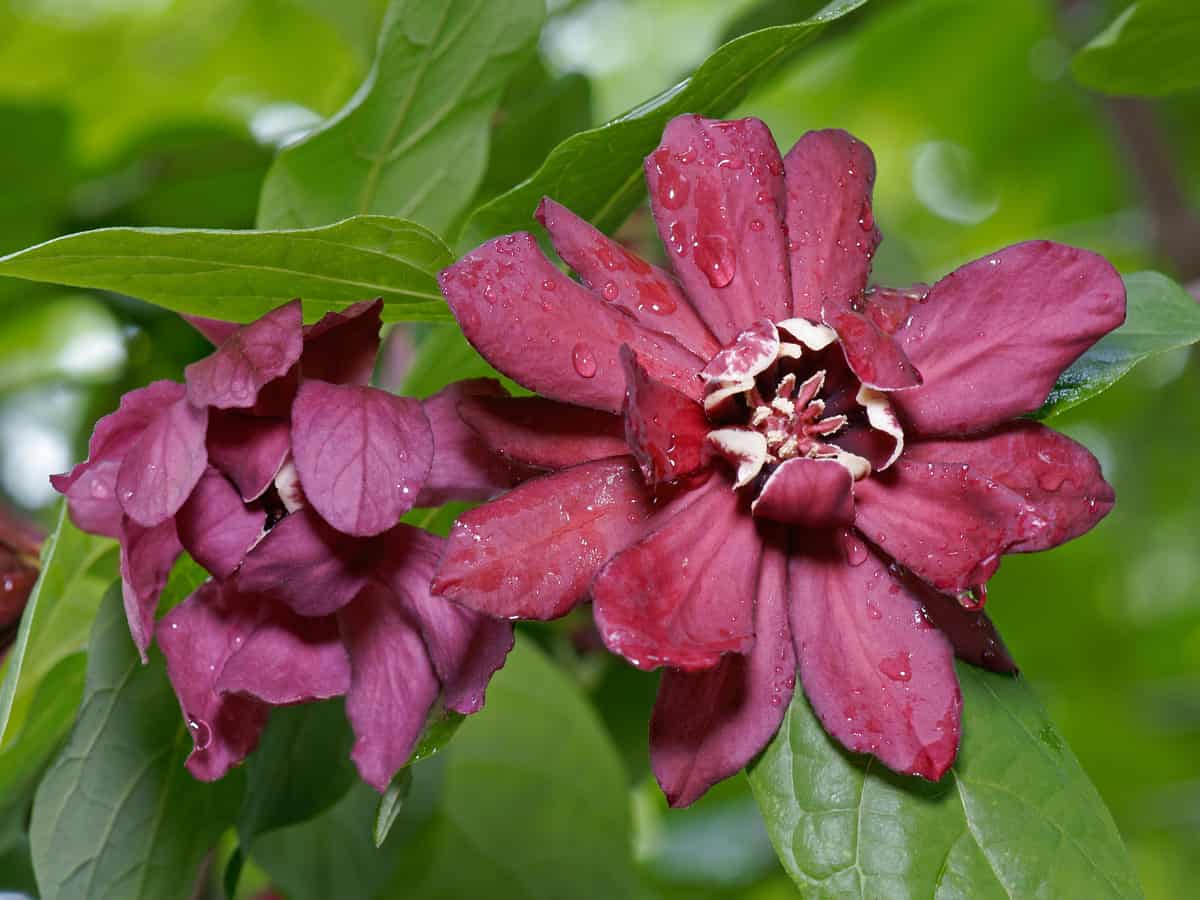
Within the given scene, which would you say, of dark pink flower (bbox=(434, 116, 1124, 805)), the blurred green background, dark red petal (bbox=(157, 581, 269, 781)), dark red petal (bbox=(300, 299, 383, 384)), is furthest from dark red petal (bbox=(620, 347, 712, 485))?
the blurred green background

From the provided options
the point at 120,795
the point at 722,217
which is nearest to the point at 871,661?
the point at 722,217

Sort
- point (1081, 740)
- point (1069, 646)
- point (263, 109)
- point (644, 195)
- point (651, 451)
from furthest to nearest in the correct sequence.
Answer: point (1069, 646) < point (1081, 740) < point (263, 109) < point (644, 195) < point (651, 451)

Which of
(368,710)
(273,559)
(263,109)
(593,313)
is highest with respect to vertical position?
(593,313)

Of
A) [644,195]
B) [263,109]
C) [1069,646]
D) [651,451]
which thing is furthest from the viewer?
[1069,646]

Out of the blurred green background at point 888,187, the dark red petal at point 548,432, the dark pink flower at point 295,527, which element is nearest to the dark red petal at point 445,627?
the dark pink flower at point 295,527

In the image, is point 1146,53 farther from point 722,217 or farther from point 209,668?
point 209,668

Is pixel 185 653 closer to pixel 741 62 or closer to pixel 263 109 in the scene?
pixel 741 62

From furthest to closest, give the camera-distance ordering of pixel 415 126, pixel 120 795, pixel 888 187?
pixel 888 187 → pixel 415 126 → pixel 120 795

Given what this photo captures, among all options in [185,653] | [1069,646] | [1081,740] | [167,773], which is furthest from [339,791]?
[1069,646]
